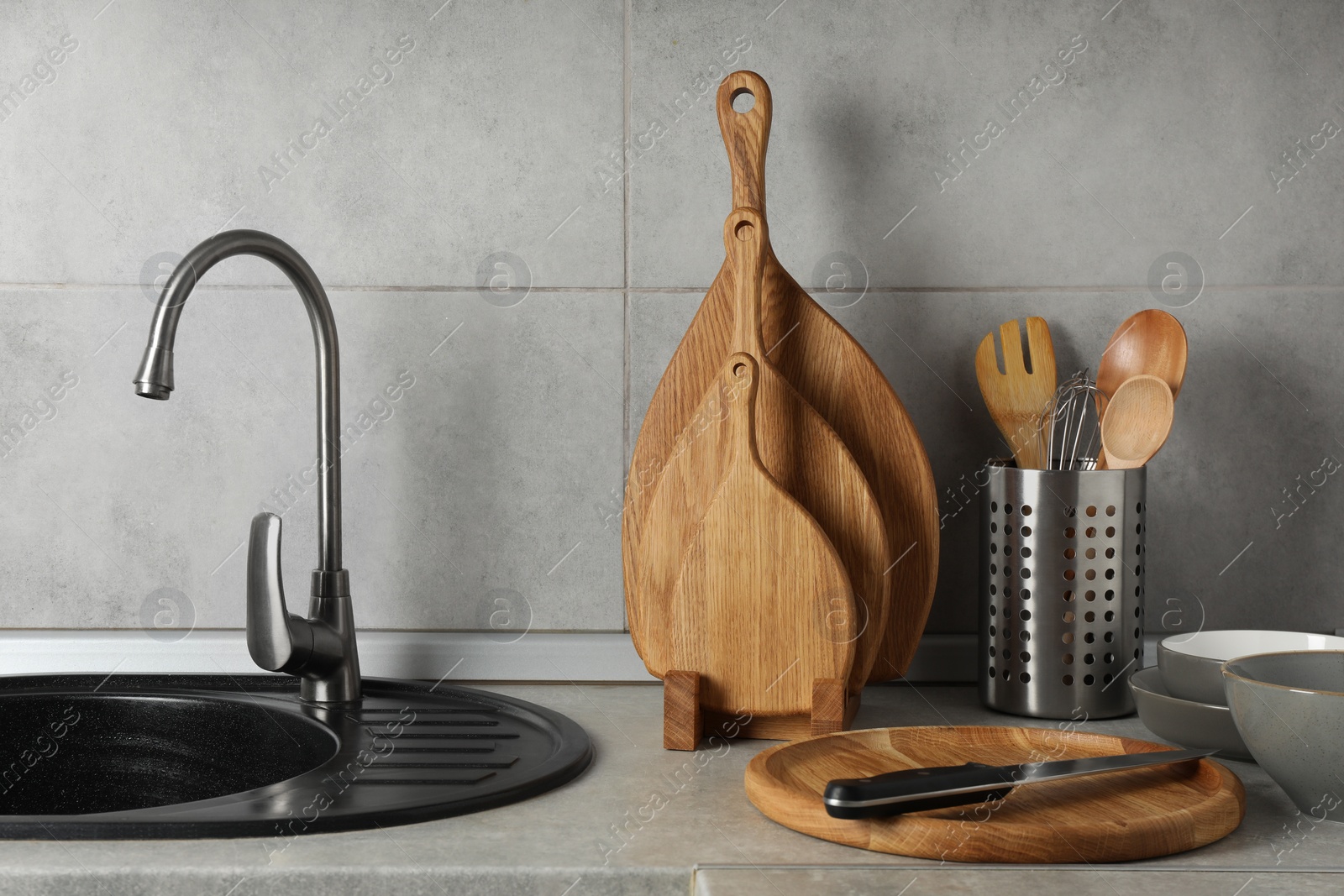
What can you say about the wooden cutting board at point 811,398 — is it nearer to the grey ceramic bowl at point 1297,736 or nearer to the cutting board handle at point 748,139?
the cutting board handle at point 748,139

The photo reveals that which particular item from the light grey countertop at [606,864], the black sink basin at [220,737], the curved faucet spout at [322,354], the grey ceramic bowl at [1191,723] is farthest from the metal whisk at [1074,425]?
the curved faucet spout at [322,354]

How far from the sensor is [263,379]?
1.00 metres

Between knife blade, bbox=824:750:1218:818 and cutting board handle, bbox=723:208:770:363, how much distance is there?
13.5 inches

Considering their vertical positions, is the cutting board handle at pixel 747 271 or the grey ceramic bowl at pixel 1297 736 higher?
the cutting board handle at pixel 747 271

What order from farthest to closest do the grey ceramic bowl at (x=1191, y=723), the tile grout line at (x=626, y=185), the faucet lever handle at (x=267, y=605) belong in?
the tile grout line at (x=626, y=185) < the faucet lever handle at (x=267, y=605) < the grey ceramic bowl at (x=1191, y=723)

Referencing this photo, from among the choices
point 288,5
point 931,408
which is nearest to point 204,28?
point 288,5

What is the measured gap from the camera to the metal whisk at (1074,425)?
914mm

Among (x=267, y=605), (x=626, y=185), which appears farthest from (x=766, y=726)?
(x=626, y=185)

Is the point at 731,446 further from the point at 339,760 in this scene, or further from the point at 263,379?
the point at 263,379

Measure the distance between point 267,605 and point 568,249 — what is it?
408 mm

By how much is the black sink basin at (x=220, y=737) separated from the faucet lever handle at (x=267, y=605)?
6 cm

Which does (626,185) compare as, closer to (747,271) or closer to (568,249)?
(568,249)

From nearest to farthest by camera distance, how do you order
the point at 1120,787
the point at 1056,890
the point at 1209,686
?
the point at 1056,890, the point at 1120,787, the point at 1209,686

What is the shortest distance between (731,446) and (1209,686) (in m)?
0.38
